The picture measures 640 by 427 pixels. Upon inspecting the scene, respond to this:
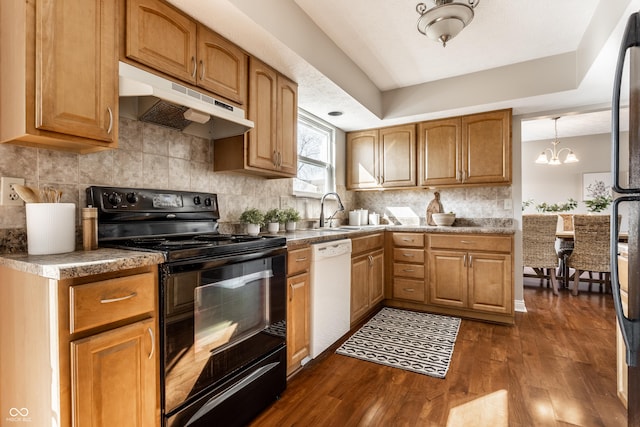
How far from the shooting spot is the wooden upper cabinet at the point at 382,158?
3.86 meters

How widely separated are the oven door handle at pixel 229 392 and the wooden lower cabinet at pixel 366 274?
1204mm

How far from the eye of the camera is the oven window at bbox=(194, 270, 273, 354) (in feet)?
4.72

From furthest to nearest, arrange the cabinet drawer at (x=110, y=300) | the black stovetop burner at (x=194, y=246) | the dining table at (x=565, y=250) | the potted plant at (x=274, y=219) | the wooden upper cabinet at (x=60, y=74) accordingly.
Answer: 1. the dining table at (x=565, y=250)
2. the potted plant at (x=274, y=219)
3. the black stovetop burner at (x=194, y=246)
4. the wooden upper cabinet at (x=60, y=74)
5. the cabinet drawer at (x=110, y=300)

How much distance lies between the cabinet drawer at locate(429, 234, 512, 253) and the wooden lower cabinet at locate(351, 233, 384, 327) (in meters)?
0.59

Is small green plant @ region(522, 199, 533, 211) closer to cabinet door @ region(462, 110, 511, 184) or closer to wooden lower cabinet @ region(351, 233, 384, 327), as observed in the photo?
cabinet door @ region(462, 110, 511, 184)

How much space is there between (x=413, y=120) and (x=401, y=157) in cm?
44

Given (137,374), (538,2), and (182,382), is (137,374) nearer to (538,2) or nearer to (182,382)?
(182,382)

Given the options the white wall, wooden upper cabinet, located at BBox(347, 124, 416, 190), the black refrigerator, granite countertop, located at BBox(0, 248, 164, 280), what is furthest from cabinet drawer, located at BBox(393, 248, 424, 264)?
the white wall

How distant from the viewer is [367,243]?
3193mm

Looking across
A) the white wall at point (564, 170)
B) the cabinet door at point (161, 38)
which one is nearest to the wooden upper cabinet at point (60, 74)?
the cabinet door at point (161, 38)

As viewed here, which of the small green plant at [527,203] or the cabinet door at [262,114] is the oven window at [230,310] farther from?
the small green plant at [527,203]

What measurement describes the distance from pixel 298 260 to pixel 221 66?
1.30 meters

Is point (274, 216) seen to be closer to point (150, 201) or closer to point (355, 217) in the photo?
point (150, 201)

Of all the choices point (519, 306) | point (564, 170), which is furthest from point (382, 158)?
point (564, 170)
